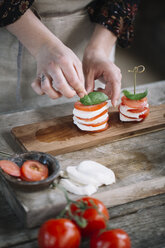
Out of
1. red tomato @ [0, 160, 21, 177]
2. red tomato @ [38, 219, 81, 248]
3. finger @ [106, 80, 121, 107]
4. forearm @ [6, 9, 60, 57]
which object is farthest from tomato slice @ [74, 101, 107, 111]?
red tomato @ [38, 219, 81, 248]

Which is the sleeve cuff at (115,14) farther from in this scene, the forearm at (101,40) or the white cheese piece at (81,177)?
the white cheese piece at (81,177)

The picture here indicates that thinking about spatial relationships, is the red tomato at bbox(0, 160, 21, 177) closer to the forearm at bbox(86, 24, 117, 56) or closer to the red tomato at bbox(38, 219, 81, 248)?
the red tomato at bbox(38, 219, 81, 248)

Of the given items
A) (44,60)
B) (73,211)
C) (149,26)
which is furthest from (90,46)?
(149,26)

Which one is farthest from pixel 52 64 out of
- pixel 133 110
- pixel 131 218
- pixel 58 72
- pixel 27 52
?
pixel 131 218

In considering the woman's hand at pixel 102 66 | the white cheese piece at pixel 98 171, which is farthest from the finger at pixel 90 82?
the white cheese piece at pixel 98 171

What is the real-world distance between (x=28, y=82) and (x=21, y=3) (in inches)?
32.3

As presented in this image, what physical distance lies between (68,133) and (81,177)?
57 cm

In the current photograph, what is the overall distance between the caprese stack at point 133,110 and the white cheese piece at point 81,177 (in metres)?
0.69

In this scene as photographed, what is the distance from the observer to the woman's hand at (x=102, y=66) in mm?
2373

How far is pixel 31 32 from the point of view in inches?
91.4

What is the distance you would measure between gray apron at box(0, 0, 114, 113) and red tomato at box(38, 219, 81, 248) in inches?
61.0

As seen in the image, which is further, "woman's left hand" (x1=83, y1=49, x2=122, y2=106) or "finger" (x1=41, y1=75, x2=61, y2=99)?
"woman's left hand" (x1=83, y1=49, x2=122, y2=106)

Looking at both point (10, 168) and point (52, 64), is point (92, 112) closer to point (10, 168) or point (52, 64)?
point (52, 64)

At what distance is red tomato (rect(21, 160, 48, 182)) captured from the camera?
66.5 inches
